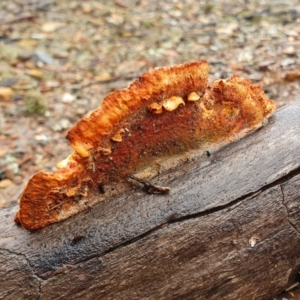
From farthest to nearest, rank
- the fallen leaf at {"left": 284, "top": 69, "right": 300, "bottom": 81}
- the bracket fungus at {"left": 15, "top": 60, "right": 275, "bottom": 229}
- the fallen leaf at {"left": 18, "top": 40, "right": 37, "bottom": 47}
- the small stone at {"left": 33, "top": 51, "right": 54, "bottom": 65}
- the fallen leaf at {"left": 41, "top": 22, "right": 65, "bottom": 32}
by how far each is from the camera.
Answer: the fallen leaf at {"left": 41, "top": 22, "right": 65, "bottom": 32} < the fallen leaf at {"left": 18, "top": 40, "right": 37, "bottom": 47} < the small stone at {"left": 33, "top": 51, "right": 54, "bottom": 65} < the fallen leaf at {"left": 284, "top": 69, "right": 300, "bottom": 81} < the bracket fungus at {"left": 15, "top": 60, "right": 275, "bottom": 229}

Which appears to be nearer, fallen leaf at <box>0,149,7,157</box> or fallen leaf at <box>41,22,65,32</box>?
fallen leaf at <box>0,149,7,157</box>

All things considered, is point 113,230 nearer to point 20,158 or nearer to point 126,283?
Result: point 126,283

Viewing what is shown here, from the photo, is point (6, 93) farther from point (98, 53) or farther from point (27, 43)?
point (98, 53)

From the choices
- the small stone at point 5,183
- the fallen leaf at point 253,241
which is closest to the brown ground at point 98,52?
the small stone at point 5,183

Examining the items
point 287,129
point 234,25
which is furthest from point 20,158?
point 234,25

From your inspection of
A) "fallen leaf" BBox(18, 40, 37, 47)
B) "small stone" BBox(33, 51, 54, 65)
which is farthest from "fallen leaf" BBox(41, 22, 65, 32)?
"small stone" BBox(33, 51, 54, 65)

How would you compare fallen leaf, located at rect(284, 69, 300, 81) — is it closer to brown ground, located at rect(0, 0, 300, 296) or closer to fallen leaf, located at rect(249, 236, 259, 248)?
brown ground, located at rect(0, 0, 300, 296)

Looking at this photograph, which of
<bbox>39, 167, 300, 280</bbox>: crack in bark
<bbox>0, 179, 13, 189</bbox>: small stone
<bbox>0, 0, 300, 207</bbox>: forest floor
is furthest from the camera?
<bbox>0, 0, 300, 207</bbox>: forest floor
